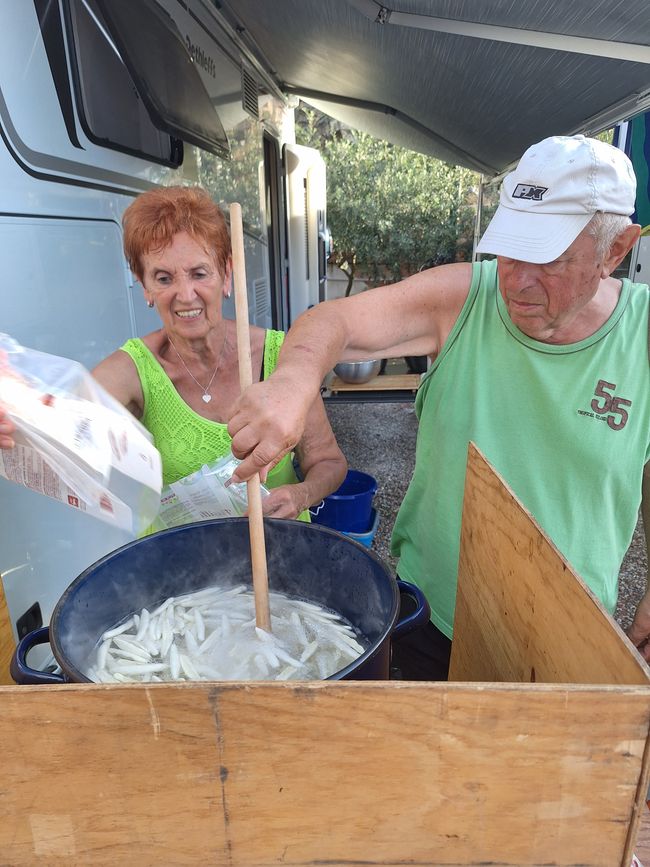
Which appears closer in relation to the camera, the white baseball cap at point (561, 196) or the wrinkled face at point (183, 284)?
the white baseball cap at point (561, 196)

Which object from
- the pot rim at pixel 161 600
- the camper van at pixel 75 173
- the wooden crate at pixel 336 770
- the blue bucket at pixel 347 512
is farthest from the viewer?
the blue bucket at pixel 347 512

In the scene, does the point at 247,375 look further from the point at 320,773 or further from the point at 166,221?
the point at 166,221

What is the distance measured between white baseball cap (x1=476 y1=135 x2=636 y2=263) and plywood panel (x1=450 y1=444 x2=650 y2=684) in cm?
48

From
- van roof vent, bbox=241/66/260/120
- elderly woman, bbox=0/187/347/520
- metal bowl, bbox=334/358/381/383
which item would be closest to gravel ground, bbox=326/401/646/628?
metal bowl, bbox=334/358/381/383

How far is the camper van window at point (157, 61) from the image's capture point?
2271 mm

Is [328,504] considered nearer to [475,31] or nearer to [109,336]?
[109,336]

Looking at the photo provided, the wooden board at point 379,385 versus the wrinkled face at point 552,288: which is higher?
the wrinkled face at point 552,288

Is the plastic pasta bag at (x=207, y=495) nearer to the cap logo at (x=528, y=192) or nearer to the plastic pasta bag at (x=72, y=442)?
the plastic pasta bag at (x=72, y=442)

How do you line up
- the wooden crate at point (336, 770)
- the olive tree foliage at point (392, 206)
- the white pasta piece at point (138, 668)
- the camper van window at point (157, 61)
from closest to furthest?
the wooden crate at point (336, 770) < the white pasta piece at point (138, 668) < the camper van window at point (157, 61) < the olive tree foliage at point (392, 206)

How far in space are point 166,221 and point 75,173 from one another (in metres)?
0.62

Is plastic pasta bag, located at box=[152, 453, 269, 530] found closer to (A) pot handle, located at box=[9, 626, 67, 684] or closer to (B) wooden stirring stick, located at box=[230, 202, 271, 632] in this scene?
(B) wooden stirring stick, located at box=[230, 202, 271, 632]

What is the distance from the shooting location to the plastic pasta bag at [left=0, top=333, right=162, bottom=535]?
886 mm

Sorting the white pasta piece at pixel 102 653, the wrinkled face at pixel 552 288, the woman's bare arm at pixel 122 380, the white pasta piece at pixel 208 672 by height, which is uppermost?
the wrinkled face at pixel 552 288

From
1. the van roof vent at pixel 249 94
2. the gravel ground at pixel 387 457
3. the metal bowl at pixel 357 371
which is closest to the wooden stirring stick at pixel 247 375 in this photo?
the gravel ground at pixel 387 457
